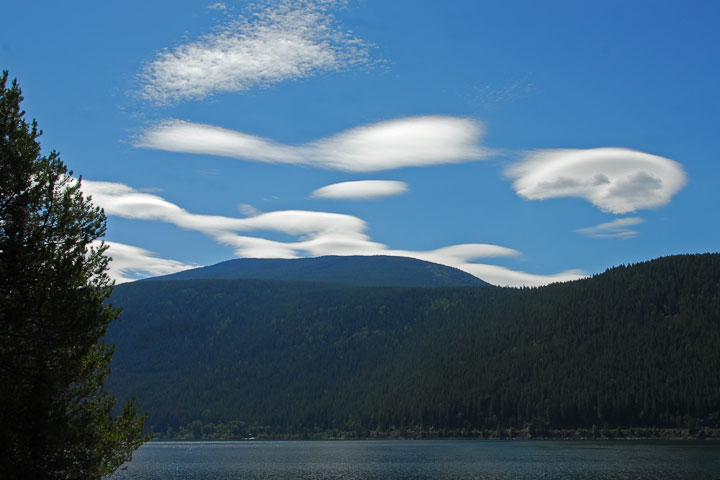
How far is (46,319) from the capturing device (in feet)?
103

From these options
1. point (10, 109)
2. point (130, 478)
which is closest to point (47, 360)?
point (10, 109)

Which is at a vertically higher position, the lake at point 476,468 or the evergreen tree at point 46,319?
the evergreen tree at point 46,319

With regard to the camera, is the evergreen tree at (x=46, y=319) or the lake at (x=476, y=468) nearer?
the evergreen tree at (x=46, y=319)

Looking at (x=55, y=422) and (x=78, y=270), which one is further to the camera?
(x=78, y=270)

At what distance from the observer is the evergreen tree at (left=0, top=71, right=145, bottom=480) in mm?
30516

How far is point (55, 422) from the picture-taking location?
3095cm

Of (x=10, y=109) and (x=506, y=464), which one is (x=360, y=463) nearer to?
(x=506, y=464)

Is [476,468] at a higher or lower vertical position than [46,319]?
lower

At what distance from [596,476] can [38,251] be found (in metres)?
97.0

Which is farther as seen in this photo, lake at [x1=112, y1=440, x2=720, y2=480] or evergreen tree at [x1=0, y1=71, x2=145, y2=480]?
lake at [x1=112, y1=440, x2=720, y2=480]

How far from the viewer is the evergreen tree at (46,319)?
30516 millimetres

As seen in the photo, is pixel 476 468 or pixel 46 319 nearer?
pixel 46 319

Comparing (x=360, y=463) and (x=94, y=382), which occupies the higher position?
(x=94, y=382)

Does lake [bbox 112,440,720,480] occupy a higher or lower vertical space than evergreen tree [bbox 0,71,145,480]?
lower
